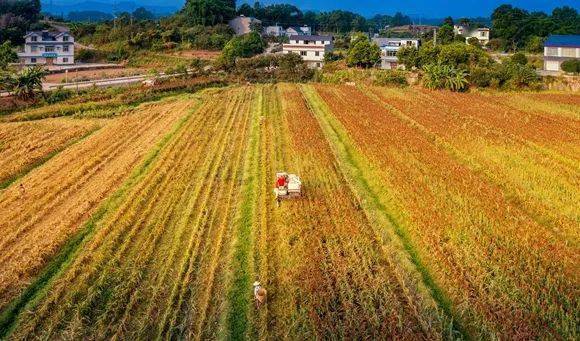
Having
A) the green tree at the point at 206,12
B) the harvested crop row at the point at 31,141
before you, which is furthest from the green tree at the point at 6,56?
the green tree at the point at 206,12

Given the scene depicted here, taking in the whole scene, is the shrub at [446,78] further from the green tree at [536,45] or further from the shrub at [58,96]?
the green tree at [536,45]

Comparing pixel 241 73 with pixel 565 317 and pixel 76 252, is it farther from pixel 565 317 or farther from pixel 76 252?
pixel 565 317

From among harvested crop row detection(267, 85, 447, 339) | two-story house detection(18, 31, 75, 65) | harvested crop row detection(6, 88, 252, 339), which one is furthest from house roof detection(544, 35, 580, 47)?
two-story house detection(18, 31, 75, 65)

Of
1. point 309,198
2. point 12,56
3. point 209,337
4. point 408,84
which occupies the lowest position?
point 209,337

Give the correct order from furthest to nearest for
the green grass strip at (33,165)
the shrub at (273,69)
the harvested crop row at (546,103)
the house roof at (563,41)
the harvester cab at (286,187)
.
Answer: the house roof at (563,41), the shrub at (273,69), the harvested crop row at (546,103), the green grass strip at (33,165), the harvester cab at (286,187)

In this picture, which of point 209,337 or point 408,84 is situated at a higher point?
point 408,84

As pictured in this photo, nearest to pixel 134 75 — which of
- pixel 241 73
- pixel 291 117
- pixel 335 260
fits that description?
pixel 241 73

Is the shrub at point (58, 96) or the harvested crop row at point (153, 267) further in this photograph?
the shrub at point (58, 96)
